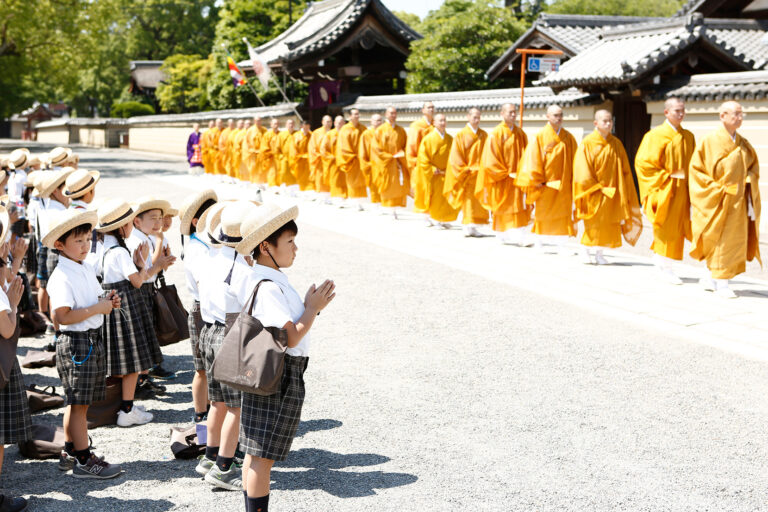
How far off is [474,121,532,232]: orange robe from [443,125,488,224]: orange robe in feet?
2.26

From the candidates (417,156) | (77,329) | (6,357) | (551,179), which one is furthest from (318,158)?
(6,357)

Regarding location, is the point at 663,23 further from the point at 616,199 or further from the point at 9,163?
→ the point at 9,163

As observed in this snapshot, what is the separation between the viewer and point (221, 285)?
12.6 ft

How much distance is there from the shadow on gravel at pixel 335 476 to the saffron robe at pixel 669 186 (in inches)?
218

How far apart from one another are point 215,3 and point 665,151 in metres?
52.2

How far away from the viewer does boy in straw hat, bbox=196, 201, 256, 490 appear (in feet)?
11.8

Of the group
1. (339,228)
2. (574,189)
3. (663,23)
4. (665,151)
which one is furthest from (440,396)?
(663,23)

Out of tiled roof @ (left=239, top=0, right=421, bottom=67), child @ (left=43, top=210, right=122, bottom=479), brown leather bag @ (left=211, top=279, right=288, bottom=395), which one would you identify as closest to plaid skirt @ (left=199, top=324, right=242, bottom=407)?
child @ (left=43, top=210, right=122, bottom=479)

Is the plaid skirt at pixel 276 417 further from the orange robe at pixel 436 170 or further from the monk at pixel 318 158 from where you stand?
the monk at pixel 318 158

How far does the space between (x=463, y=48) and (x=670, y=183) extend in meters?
14.4

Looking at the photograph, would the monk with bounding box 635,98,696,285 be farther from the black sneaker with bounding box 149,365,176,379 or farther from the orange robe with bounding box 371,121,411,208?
the orange robe with bounding box 371,121,411,208

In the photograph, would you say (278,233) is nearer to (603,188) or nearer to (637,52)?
(603,188)

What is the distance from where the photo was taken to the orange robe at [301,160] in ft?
63.1

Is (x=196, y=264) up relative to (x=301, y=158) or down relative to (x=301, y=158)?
down
